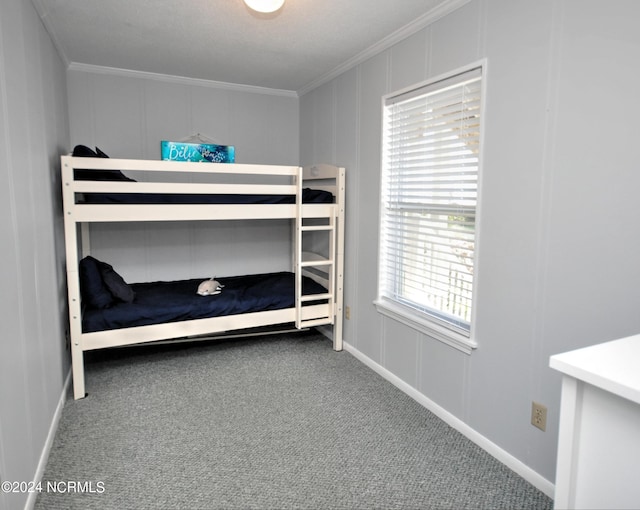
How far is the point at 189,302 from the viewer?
319cm

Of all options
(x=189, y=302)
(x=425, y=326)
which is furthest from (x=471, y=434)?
(x=189, y=302)

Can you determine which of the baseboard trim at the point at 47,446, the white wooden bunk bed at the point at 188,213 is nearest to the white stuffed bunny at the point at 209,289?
the white wooden bunk bed at the point at 188,213

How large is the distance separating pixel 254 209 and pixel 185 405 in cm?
143

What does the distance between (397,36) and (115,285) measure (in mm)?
2543

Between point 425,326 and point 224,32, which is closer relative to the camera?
point 425,326

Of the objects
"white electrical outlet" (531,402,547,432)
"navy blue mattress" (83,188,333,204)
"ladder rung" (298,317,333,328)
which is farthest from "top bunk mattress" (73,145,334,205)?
"white electrical outlet" (531,402,547,432)

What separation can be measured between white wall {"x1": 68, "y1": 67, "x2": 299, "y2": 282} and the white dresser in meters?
3.55

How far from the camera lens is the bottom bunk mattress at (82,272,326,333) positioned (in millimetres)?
2918

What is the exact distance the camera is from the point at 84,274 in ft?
9.53

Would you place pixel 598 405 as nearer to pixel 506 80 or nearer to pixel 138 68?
pixel 506 80

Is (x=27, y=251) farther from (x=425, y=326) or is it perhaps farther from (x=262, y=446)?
(x=425, y=326)

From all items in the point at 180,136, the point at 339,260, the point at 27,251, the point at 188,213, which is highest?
the point at 180,136

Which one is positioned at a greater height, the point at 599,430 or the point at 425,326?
the point at 599,430

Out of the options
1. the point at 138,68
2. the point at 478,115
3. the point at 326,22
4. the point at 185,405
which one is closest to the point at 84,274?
the point at 185,405
